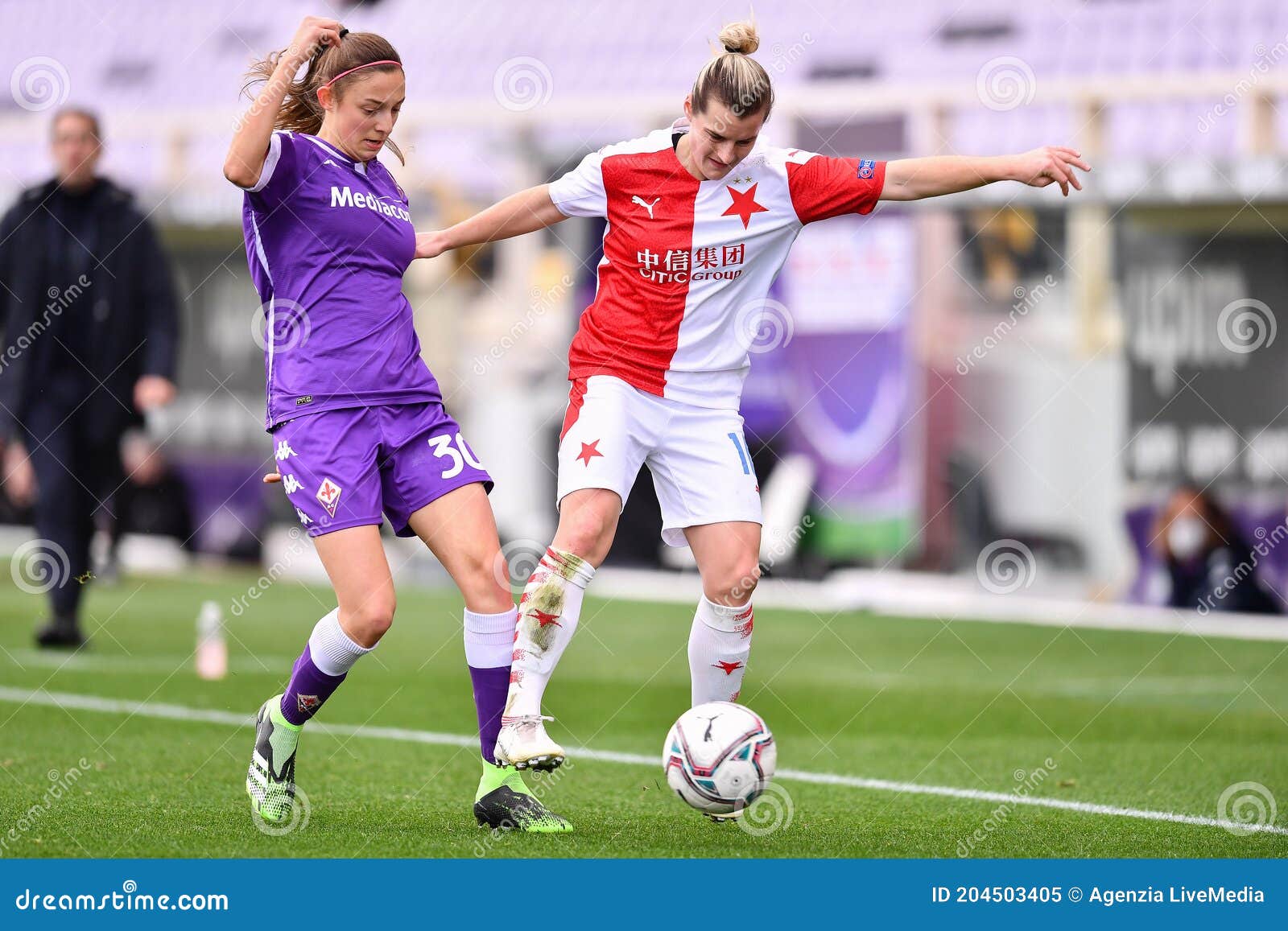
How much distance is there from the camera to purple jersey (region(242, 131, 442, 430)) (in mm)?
4844

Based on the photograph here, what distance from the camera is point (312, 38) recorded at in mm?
4707

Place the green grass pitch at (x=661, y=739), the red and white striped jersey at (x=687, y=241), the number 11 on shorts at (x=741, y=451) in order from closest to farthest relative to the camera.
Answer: the green grass pitch at (x=661, y=739) → the red and white striped jersey at (x=687, y=241) → the number 11 on shorts at (x=741, y=451)

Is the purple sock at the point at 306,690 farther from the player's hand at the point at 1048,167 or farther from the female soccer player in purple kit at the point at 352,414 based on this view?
the player's hand at the point at 1048,167

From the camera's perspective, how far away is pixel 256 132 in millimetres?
4594

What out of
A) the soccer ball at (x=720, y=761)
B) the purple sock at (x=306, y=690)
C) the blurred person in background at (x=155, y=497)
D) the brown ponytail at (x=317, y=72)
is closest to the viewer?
the soccer ball at (x=720, y=761)

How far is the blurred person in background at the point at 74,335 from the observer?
925cm

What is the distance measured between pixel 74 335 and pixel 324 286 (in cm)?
518

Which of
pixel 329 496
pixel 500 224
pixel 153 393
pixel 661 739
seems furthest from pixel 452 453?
pixel 153 393

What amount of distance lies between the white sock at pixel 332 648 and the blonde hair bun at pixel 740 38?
2039mm

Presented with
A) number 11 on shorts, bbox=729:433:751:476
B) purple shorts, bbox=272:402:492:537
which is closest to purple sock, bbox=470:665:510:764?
purple shorts, bbox=272:402:492:537

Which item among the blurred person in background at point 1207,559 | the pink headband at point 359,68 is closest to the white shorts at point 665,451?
the pink headband at point 359,68

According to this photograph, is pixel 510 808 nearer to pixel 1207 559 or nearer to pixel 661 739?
pixel 661 739

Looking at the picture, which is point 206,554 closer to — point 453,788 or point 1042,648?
point 1042,648

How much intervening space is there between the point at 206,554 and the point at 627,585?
567 cm
